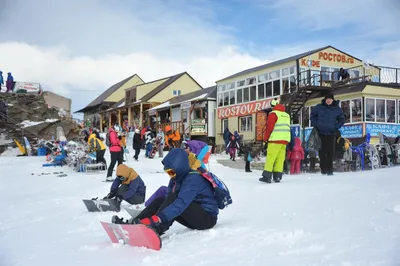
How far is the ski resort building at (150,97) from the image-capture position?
41375 millimetres

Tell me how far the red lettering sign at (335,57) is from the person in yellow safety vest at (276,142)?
1930 centimetres

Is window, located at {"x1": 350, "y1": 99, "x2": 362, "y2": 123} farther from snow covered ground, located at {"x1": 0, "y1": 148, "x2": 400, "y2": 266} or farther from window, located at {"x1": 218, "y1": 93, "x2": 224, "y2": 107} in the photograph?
snow covered ground, located at {"x1": 0, "y1": 148, "x2": 400, "y2": 266}

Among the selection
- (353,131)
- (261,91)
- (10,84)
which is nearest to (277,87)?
(261,91)

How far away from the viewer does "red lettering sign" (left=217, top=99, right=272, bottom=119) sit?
91.7ft

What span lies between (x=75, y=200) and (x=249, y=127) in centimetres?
2171

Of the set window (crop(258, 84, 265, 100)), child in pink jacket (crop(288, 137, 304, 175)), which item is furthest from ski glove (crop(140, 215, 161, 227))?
window (crop(258, 84, 265, 100))

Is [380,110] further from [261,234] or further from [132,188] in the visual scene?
[261,234]

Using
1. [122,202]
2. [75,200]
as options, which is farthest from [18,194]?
[122,202]

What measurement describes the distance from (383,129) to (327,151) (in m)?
14.8

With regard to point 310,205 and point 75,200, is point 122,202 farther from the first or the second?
point 310,205

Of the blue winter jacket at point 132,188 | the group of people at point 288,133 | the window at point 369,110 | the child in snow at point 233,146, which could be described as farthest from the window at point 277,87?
the blue winter jacket at point 132,188

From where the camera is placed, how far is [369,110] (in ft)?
71.8

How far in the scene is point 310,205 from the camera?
207 inches

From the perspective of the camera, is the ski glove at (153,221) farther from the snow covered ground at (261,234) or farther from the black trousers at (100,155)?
the black trousers at (100,155)
